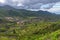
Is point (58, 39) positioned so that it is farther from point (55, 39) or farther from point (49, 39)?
point (49, 39)

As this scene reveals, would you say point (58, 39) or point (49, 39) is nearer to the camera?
point (58, 39)

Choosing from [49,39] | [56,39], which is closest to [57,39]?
[56,39]

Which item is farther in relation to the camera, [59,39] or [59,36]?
[59,36]

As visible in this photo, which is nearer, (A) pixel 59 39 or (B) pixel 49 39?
(A) pixel 59 39

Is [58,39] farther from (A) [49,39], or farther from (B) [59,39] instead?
(A) [49,39]

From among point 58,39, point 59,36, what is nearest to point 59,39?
point 58,39

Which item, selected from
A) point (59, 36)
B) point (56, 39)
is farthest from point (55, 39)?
point (59, 36)

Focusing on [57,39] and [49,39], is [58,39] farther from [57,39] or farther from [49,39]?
[49,39]
